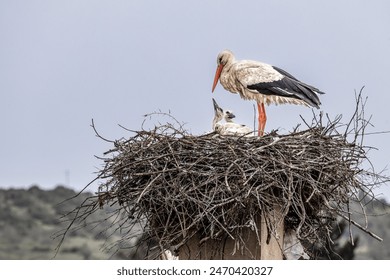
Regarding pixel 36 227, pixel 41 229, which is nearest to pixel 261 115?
pixel 41 229

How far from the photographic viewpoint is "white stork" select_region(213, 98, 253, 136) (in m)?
9.31

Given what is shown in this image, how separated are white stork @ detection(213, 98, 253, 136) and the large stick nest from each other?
0.47 meters

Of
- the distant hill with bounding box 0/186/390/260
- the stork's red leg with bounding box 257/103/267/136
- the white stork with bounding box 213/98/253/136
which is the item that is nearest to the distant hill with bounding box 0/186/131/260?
the distant hill with bounding box 0/186/390/260

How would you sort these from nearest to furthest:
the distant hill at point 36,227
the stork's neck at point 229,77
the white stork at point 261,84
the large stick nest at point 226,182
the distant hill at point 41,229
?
the large stick nest at point 226,182 → the white stork at point 261,84 → the stork's neck at point 229,77 → the distant hill at point 36,227 → the distant hill at point 41,229

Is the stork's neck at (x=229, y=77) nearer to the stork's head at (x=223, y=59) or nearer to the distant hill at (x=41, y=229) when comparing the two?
the stork's head at (x=223, y=59)

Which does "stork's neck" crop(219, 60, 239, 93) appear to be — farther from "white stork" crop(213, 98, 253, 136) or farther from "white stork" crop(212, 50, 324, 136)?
"white stork" crop(213, 98, 253, 136)

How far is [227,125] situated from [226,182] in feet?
6.06

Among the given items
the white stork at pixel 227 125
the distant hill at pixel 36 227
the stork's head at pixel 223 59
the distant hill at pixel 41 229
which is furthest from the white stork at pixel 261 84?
the distant hill at pixel 41 229

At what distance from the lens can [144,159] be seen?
8.44m

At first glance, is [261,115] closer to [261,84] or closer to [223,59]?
[261,84]

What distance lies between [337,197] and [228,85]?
103 inches

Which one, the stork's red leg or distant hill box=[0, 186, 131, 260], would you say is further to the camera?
distant hill box=[0, 186, 131, 260]

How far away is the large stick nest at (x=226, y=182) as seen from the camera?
26.3 feet

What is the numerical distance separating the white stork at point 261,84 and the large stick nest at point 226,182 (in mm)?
1512
